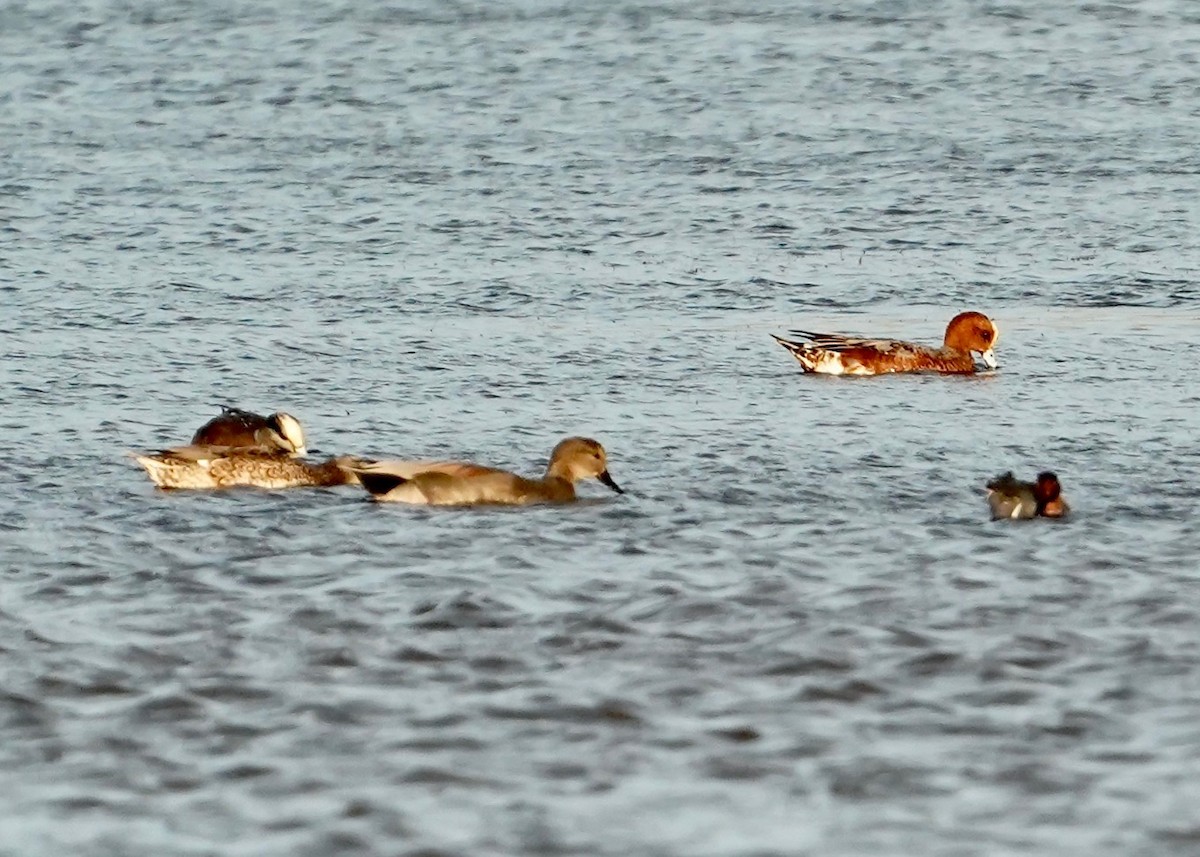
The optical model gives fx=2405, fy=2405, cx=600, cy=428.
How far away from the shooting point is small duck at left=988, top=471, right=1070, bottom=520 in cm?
847

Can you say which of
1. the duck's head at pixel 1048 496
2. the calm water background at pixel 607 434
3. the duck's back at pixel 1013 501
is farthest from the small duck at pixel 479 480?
the duck's head at pixel 1048 496

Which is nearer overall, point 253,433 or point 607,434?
point 253,433

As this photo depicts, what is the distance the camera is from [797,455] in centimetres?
1019

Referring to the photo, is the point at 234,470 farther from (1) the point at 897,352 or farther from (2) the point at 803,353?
(1) the point at 897,352

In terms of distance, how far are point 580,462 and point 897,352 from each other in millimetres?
4296

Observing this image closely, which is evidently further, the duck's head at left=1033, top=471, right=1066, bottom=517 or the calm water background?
the duck's head at left=1033, top=471, right=1066, bottom=517

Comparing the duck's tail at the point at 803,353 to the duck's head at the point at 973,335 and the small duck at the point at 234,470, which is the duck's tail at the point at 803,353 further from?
the small duck at the point at 234,470

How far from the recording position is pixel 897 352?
13.2m

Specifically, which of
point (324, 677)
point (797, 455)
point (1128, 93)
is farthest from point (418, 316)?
point (1128, 93)

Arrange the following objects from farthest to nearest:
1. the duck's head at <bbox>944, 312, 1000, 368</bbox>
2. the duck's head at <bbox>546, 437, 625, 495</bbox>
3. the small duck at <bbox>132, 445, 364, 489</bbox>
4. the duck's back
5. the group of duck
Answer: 1. the duck's head at <bbox>944, 312, 1000, 368</bbox>
2. the small duck at <bbox>132, 445, 364, 489</bbox>
3. the duck's head at <bbox>546, 437, 625, 495</bbox>
4. the group of duck
5. the duck's back

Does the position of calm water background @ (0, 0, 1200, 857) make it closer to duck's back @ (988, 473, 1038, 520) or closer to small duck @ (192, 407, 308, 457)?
duck's back @ (988, 473, 1038, 520)

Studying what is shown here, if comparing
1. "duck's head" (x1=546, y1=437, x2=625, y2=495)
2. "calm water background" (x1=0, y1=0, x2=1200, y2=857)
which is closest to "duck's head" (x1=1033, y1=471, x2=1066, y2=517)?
"calm water background" (x1=0, y1=0, x2=1200, y2=857)

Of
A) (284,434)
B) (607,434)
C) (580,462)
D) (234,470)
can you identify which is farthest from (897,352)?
(234,470)

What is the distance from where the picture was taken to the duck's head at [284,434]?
9.67 metres
